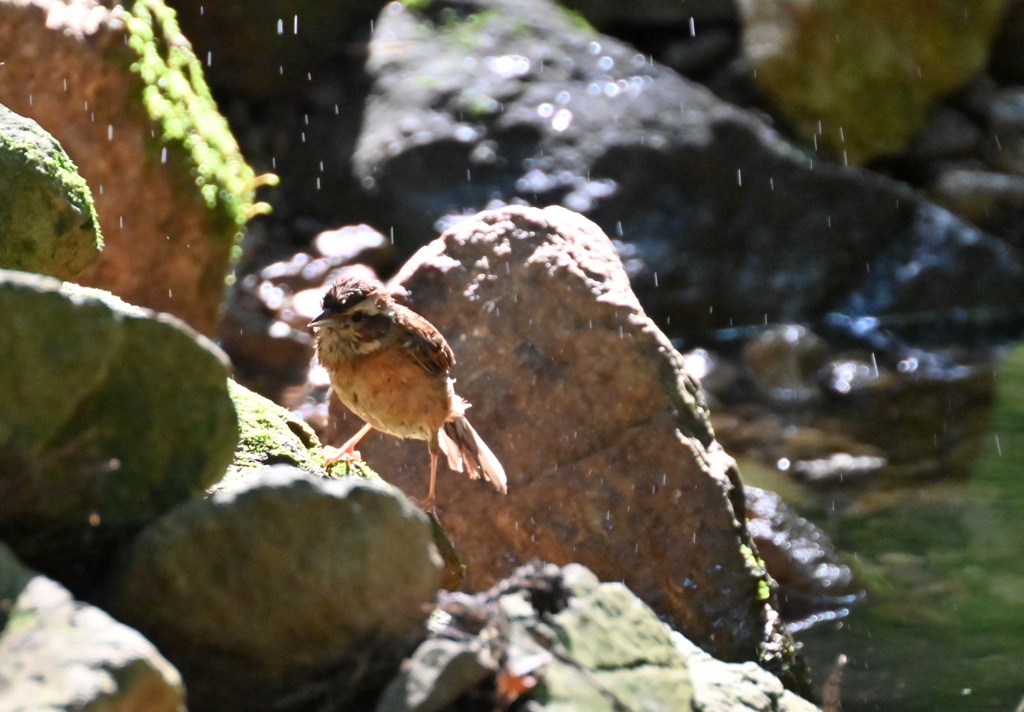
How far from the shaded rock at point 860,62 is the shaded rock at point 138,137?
8926mm

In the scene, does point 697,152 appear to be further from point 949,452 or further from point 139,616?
point 139,616

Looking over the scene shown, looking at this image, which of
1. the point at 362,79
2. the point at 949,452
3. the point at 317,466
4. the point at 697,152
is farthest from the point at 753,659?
the point at 362,79

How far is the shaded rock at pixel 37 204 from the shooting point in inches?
142

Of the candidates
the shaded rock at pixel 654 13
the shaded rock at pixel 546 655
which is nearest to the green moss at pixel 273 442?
the shaded rock at pixel 546 655

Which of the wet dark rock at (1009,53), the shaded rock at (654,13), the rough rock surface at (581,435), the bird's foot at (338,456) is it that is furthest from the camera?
the wet dark rock at (1009,53)

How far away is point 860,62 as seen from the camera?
1495 centimetres

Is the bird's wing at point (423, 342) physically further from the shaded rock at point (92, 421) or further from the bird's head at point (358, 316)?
the shaded rock at point (92, 421)

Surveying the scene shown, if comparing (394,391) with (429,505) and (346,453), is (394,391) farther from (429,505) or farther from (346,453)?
(429,505)

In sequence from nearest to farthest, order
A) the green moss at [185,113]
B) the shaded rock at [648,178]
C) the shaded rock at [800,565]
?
1. the green moss at [185,113]
2. the shaded rock at [800,565]
3. the shaded rock at [648,178]

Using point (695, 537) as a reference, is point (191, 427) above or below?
above

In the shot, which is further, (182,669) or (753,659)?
(753,659)

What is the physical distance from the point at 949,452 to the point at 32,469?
8.12 m

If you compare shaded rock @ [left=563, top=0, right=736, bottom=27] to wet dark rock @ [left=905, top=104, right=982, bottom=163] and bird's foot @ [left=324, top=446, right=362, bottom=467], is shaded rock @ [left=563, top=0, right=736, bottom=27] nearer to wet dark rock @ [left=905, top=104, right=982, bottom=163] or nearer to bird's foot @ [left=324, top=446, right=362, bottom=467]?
wet dark rock @ [left=905, top=104, right=982, bottom=163]

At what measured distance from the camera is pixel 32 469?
2.46 metres
